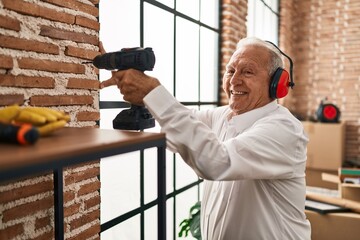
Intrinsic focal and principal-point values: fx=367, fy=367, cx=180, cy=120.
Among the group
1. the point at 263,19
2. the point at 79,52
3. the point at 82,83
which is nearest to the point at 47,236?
the point at 82,83

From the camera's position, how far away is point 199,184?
3.51m

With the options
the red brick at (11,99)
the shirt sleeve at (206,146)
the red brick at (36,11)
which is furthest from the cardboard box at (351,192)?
the red brick at (11,99)

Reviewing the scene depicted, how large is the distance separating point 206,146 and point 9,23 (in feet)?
2.60

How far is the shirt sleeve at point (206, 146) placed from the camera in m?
1.30

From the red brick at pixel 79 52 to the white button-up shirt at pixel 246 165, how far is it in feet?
1.52

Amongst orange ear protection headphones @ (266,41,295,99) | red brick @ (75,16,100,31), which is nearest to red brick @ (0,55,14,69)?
red brick @ (75,16,100,31)

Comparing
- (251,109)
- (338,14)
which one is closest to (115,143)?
(251,109)

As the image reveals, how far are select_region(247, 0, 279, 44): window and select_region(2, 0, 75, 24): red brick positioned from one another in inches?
131

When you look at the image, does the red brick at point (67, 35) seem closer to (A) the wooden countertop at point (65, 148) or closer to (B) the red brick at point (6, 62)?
(B) the red brick at point (6, 62)

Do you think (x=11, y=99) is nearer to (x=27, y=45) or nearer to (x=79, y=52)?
(x=27, y=45)

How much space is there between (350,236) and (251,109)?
5.58 feet

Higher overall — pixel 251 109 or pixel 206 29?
pixel 206 29

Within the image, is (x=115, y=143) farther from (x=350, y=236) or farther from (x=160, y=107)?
(x=350, y=236)

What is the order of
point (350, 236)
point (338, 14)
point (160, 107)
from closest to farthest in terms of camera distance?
1. point (160, 107)
2. point (350, 236)
3. point (338, 14)
